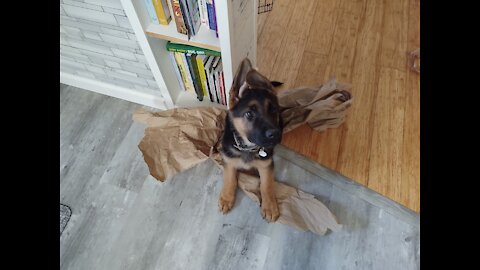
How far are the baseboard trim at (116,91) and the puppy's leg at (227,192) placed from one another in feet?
1.94

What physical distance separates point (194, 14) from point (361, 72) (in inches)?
40.7

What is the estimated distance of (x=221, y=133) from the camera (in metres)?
1.53

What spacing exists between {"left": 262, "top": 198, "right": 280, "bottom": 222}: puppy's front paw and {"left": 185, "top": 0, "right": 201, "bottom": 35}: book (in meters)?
0.77

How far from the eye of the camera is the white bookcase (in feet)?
3.77

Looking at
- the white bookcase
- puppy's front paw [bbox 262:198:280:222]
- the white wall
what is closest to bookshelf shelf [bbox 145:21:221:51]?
the white bookcase

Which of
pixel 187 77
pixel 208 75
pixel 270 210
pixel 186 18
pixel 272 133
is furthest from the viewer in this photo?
pixel 187 77

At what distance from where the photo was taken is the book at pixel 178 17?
1.18 meters

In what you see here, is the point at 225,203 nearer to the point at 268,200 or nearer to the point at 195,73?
the point at 268,200

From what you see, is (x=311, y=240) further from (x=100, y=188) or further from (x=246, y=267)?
(x=100, y=188)

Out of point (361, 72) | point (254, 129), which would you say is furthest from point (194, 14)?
point (361, 72)

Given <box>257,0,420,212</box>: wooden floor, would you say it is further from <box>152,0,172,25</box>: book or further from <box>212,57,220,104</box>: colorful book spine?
<box>152,0,172,25</box>: book

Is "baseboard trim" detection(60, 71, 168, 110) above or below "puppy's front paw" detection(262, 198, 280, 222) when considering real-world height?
above

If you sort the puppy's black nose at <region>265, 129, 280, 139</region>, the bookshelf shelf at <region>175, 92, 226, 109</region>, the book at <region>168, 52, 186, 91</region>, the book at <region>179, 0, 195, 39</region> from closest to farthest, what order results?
the puppy's black nose at <region>265, 129, 280, 139</region>
the book at <region>179, 0, 195, 39</region>
the book at <region>168, 52, 186, 91</region>
the bookshelf shelf at <region>175, 92, 226, 109</region>

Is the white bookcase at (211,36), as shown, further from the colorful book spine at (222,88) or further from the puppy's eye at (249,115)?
the puppy's eye at (249,115)
